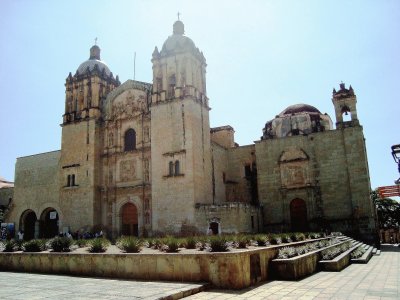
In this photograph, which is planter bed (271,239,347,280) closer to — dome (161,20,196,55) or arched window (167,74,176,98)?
arched window (167,74,176,98)

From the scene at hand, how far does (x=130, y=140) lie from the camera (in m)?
28.1

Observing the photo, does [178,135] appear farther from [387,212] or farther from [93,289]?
[387,212]

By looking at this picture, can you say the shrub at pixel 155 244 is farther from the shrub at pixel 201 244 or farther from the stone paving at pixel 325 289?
the stone paving at pixel 325 289

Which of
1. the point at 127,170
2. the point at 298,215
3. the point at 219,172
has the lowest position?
the point at 298,215

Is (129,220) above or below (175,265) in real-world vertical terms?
above

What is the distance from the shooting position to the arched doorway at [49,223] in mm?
29663

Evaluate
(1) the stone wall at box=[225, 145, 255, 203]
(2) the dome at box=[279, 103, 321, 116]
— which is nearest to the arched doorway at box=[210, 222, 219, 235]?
(1) the stone wall at box=[225, 145, 255, 203]

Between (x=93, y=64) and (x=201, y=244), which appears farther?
(x=93, y=64)

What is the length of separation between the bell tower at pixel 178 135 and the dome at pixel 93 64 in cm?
594

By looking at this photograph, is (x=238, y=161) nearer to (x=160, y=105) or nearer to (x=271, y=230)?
(x=271, y=230)

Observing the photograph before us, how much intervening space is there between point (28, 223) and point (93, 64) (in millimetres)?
14954

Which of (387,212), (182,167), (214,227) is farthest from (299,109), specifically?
(387,212)

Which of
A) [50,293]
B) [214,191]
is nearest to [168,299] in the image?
[50,293]

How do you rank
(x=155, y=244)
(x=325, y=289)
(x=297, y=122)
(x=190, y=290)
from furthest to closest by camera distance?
(x=297, y=122) < (x=155, y=244) < (x=325, y=289) < (x=190, y=290)
